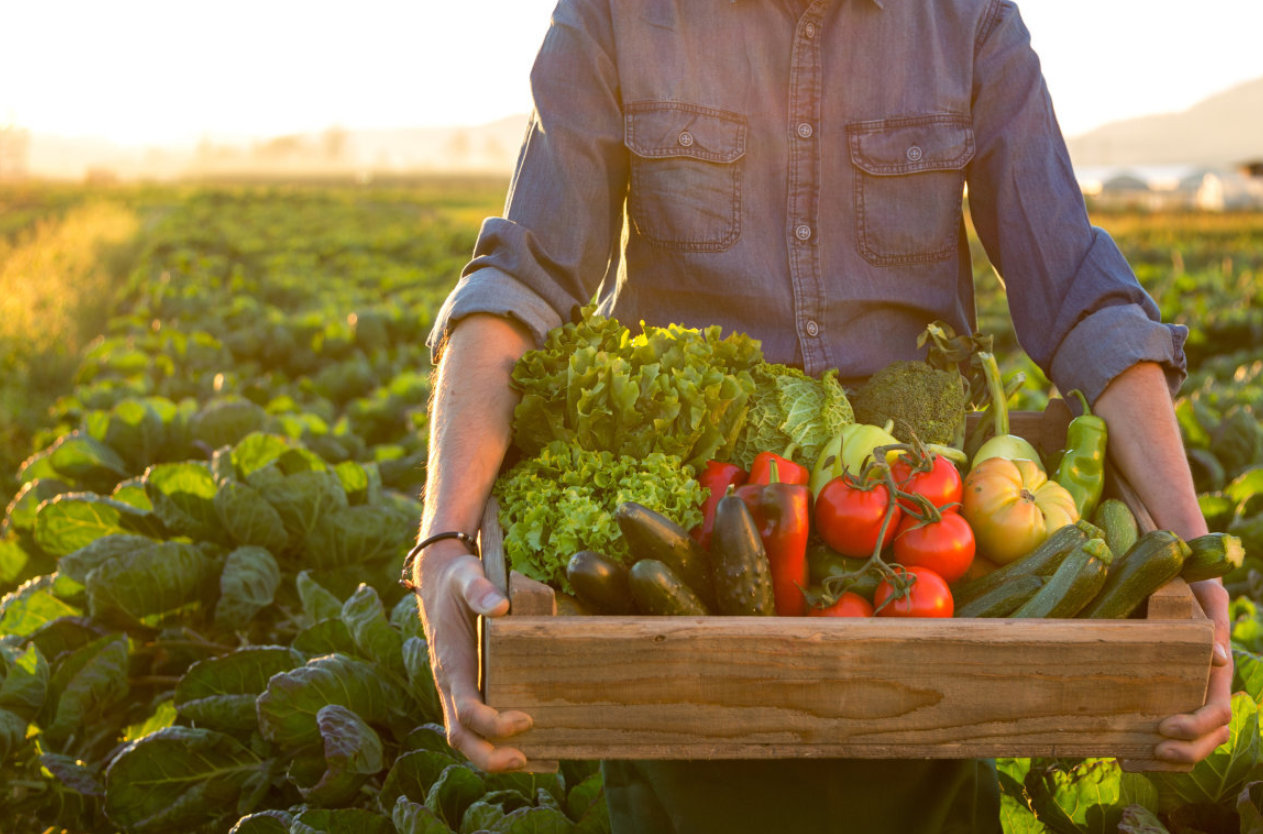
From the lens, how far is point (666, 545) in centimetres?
205

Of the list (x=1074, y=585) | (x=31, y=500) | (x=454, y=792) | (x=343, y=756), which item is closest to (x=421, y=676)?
(x=343, y=756)

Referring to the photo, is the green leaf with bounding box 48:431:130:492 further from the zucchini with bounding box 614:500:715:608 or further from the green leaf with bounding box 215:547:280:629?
the zucchini with bounding box 614:500:715:608

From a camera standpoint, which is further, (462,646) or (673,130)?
(673,130)

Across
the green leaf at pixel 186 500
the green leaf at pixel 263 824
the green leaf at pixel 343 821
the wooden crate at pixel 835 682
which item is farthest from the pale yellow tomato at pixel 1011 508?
the green leaf at pixel 186 500

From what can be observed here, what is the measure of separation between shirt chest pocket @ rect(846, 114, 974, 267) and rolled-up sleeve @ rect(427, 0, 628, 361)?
0.62m

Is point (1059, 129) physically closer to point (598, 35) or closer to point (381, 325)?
point (598, 35)

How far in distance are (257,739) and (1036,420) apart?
2689 mm

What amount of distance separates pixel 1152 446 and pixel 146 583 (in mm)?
3577

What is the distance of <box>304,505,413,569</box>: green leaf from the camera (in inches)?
191

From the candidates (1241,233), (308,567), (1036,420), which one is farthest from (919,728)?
(1241,233)

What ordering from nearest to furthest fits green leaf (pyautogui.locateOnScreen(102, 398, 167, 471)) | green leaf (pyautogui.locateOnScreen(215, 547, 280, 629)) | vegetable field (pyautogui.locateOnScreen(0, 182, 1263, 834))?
vegetable field (pyautogui.locateOnScreen(0, 182, 1263, 834)), green leaf (pyautogui.locateOnScreen(215, 547, 280, 629)), green leaf (pyautogui.locateOnScreen(102, 398, 167, 471))

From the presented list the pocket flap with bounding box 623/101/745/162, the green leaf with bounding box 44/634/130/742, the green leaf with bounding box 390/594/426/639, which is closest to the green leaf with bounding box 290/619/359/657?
the green leaf with bounding box 390/594/426/639

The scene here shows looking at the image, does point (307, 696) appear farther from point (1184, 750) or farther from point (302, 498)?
point (1184, 750)

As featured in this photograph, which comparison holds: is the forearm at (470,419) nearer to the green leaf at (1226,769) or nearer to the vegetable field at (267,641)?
the vegetable field at (267,641)
